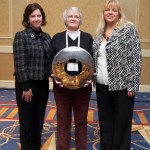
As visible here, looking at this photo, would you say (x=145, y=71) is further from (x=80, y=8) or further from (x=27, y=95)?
(x=27, y=95)

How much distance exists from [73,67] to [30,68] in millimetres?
374

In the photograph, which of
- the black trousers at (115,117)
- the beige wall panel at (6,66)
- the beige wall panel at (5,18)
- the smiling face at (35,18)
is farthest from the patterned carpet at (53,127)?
the beige wall panel at (5,18)

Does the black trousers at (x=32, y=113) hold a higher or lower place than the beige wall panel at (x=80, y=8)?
lower

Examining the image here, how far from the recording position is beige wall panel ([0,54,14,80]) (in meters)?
5.16

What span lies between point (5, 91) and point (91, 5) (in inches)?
89.6

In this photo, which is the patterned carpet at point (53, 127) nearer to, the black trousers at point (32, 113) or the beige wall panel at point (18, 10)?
the black trousers at point (32, 113)

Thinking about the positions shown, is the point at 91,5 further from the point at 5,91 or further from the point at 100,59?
the point at 100,59

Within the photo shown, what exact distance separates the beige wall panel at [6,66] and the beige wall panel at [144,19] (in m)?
2.52

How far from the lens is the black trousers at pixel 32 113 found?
2.34 metres

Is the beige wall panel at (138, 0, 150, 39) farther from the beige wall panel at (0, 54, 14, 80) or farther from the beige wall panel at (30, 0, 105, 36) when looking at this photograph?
the beige wall panel at (0, 54, 14, 80)

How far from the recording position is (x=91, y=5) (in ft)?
16.1

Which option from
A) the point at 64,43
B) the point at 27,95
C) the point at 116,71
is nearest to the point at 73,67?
the point at 64,43

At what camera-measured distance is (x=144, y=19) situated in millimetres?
4816

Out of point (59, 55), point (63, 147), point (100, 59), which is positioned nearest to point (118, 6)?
point (100, 59)
